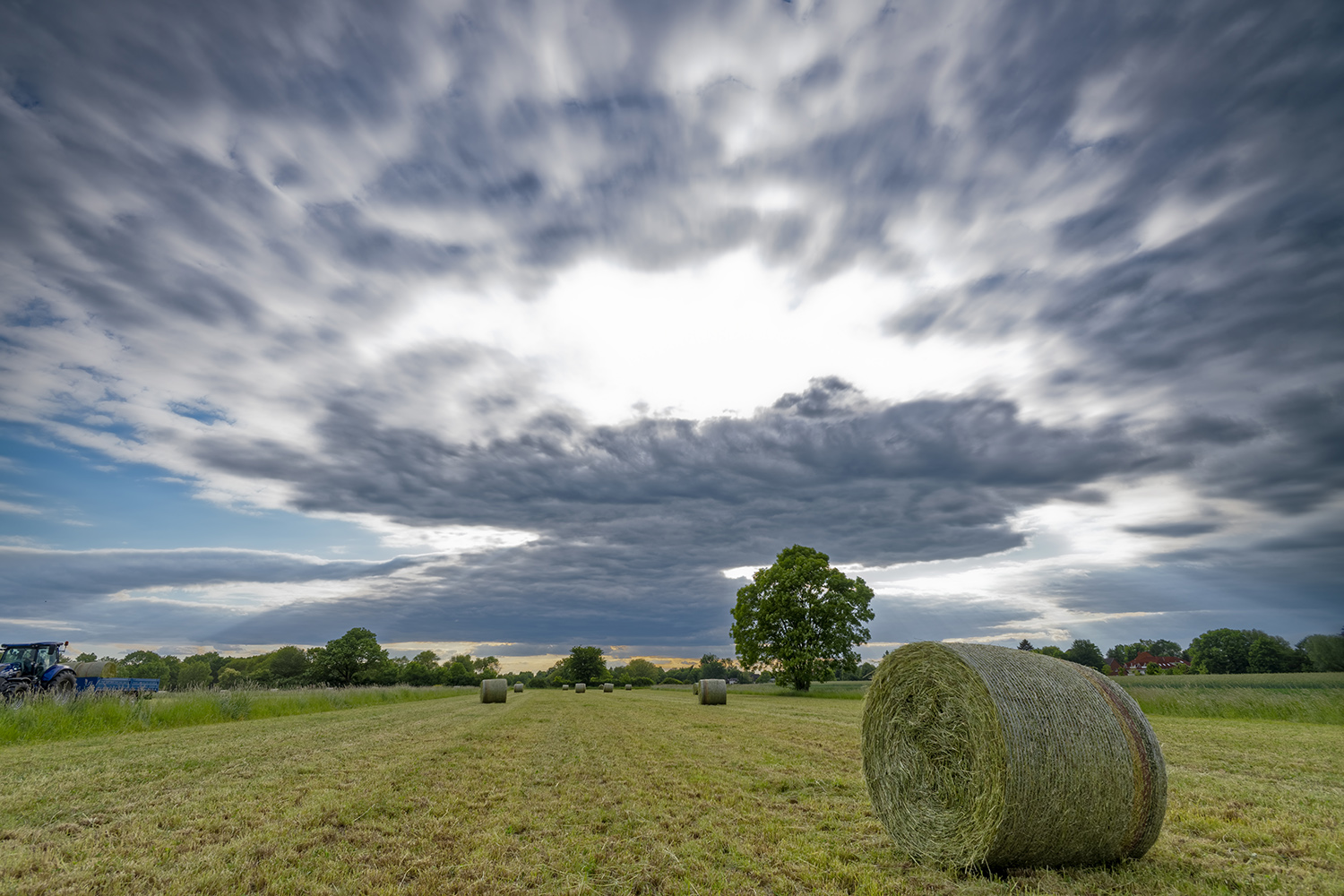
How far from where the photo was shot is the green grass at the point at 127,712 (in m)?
14.6

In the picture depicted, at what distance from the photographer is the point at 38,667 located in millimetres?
25344

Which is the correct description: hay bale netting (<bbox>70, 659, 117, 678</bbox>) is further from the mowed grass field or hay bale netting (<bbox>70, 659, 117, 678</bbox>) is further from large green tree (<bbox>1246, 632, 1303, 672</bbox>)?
large green tree (<bbox>1246, 632, 1303, 672</bbox>)

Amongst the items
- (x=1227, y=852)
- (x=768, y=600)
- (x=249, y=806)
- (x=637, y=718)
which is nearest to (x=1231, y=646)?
(x=768, y=600)

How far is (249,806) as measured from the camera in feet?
24.6

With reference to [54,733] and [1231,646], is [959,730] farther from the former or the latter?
[1231,646]

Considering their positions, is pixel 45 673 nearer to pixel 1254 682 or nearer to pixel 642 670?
pixel 1254 682

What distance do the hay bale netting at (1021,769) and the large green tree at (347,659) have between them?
91.1 meters

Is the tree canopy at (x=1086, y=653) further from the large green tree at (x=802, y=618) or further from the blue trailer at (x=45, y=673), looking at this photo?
the blue trailer at (x=45, y=673)

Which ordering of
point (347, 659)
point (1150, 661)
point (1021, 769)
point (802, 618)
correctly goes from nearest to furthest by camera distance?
point (1021, 769) → point (802, 618) → point (347, 659) → point (1150, 661)

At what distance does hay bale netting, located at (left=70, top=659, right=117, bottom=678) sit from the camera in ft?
104

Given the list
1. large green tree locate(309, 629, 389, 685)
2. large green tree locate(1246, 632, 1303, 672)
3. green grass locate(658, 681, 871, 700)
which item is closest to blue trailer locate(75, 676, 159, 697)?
green grass locate(658, 681, 871, 700)

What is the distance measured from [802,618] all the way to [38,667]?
41260mm

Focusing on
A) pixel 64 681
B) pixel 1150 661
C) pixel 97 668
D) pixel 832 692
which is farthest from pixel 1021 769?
pixel 1150 661

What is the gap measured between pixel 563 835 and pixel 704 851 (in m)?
1.53
